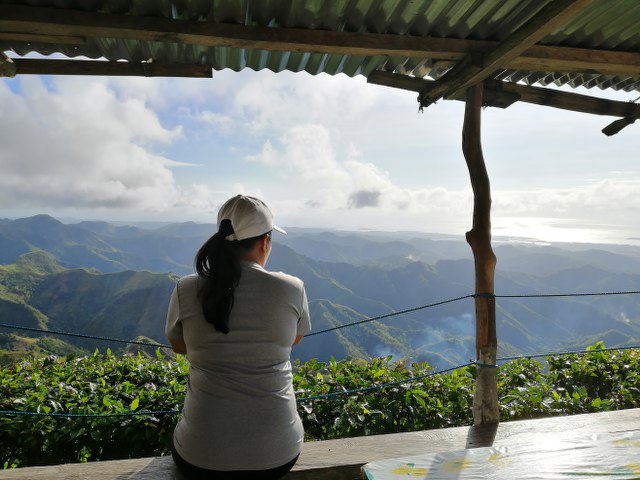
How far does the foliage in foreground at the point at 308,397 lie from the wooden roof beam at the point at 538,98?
2.13 metres

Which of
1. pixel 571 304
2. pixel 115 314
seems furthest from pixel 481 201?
pixel 571 304

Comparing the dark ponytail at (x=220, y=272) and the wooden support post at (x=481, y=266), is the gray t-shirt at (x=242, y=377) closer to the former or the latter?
the dark ponytail at (x=220, y=272)

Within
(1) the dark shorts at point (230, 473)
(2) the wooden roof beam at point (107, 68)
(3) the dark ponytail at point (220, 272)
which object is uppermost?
(2) the wooden roof beam at point (107, 68)

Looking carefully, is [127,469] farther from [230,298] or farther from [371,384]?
[371,384]

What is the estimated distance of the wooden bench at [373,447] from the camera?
2.18 meters

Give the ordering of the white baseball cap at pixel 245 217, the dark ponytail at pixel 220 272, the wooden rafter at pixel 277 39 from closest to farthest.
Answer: the dark ponytail at pixel 220 272 → the white baseball cap at pixel 245 217 → the wooden rafter at pixel 277 39

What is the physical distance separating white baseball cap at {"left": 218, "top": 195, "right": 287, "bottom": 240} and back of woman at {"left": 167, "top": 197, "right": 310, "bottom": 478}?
46 mm

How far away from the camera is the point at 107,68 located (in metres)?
2.96

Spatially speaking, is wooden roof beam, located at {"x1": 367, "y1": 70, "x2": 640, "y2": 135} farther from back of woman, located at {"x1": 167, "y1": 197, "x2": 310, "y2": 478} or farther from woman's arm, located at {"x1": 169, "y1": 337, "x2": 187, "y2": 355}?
woman's arm, located at {"x1": 169, "y1": 337, "x2": 187, "y2": 355}

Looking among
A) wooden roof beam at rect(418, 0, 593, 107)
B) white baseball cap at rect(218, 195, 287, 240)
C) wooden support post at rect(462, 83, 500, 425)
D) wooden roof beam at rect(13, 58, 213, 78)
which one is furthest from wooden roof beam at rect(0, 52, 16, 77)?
wooden support post at rect(462, 83, 500, 425)

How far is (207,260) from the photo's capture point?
172 cm

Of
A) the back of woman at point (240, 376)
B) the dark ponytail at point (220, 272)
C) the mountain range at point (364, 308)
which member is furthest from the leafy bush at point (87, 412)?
the mountain range at point (364, 308)

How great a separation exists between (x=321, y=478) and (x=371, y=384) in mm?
1355

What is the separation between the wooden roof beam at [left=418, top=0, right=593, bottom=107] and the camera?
87.9 inches
